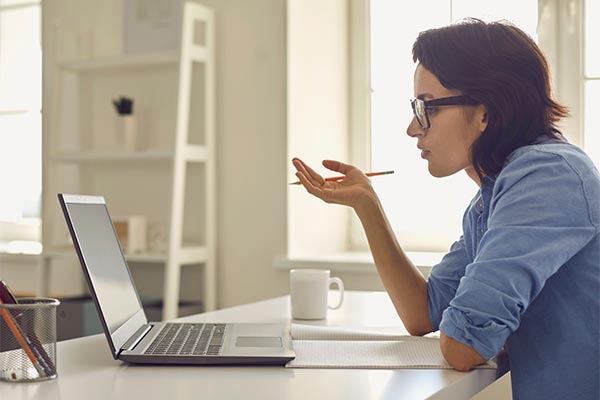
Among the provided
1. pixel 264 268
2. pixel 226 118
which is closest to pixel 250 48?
pixel 226 118

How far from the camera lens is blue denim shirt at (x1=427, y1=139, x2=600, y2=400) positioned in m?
1.15

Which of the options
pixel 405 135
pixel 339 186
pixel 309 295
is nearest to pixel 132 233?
pixel 405 135

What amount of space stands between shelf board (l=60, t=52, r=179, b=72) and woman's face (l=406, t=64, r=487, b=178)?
6.25 feet

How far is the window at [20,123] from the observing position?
14.0ft

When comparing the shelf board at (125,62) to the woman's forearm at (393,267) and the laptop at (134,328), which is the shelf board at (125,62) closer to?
the woman's forearm at (393,267)

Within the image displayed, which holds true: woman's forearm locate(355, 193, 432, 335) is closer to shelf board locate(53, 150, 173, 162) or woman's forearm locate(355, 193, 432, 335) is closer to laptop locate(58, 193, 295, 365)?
laptop locate(58, 193, 295, 365)

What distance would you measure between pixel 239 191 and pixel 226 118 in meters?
0.30

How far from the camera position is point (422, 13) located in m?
3.17

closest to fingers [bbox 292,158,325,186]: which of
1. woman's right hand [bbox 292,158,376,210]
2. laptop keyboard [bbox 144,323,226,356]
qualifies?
woman's right hand [bbox 292,158,376,210]

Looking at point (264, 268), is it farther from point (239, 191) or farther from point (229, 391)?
point (229, 391)

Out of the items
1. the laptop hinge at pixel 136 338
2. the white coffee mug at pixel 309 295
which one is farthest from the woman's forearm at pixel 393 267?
the laptop hinge at pixel 136 338

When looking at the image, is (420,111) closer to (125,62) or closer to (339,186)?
(339,186)

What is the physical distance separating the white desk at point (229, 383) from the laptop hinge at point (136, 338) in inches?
1.2

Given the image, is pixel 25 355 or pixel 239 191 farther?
pixel 239 191
